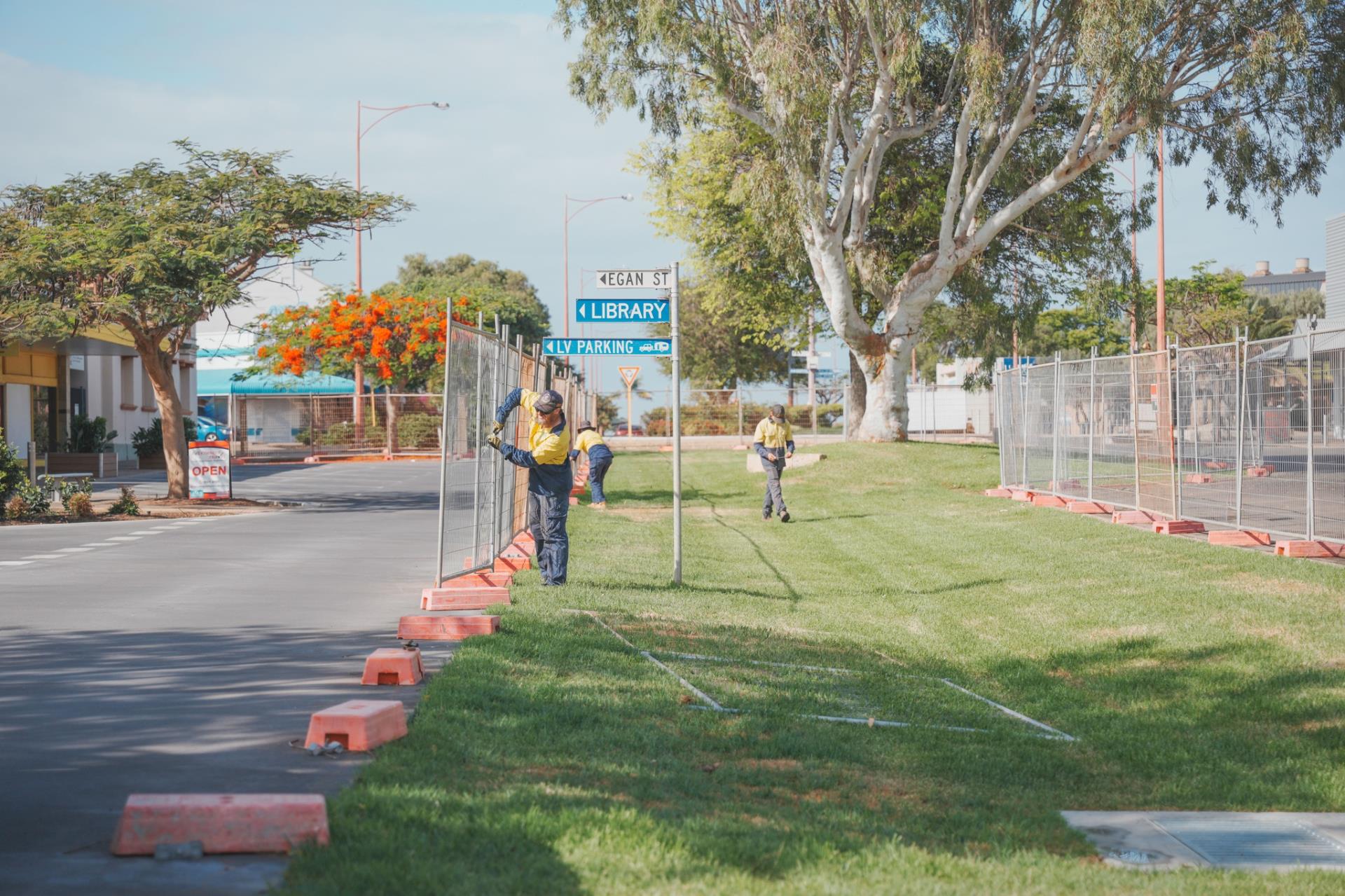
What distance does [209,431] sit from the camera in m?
47.0

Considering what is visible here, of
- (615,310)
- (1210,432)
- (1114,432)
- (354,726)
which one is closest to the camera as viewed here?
(354,726)

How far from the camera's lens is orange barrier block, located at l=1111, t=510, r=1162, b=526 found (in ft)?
55.1

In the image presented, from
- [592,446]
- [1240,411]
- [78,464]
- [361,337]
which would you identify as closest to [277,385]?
[361,337]

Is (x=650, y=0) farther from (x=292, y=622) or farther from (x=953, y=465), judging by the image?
(x=292, y=622)

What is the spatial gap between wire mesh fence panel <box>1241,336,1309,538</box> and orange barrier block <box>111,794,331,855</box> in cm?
1082

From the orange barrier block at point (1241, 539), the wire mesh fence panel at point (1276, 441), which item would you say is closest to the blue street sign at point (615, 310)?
the wire mesh fence panel at point (1276, 441)

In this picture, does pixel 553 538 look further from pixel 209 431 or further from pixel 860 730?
pixel 209 431

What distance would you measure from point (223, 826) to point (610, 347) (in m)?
8.28

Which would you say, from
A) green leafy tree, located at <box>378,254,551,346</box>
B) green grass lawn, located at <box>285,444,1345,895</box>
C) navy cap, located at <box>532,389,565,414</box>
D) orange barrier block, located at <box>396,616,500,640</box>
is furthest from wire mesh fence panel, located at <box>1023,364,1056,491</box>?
green leafy tree, located at <box>378,254,551,346</box>

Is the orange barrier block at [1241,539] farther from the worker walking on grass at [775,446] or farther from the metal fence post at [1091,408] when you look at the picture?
the worker walking on grass at [775,446]

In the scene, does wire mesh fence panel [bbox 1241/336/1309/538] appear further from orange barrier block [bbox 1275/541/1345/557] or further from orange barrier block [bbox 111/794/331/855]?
orange barrier block [bbox 111/794/331/855]

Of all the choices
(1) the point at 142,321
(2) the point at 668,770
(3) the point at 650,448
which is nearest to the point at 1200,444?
(2) the point at 668,770

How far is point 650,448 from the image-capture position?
4884cm

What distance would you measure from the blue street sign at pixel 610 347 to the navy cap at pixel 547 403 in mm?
632
